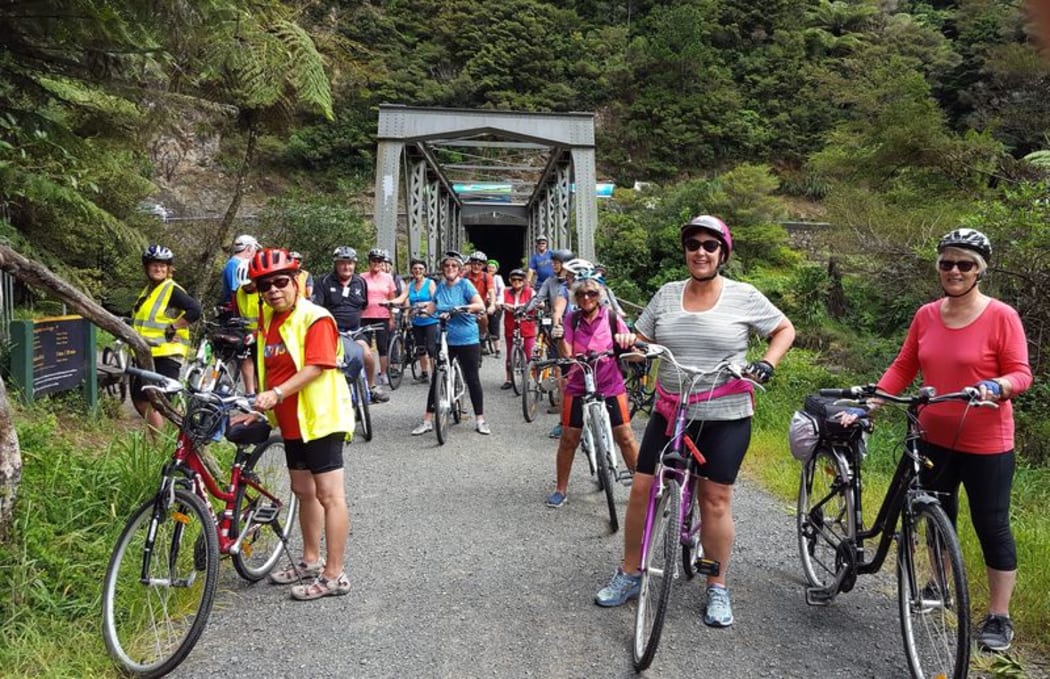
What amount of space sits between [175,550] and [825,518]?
3146 mm

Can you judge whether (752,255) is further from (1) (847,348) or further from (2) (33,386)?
(2) (33,386)

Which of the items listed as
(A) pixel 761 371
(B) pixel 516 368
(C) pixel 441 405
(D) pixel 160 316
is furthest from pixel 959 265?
(B) pixel 516 368

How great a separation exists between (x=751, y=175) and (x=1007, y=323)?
62.1 ft

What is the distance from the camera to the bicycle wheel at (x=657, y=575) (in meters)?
3.05

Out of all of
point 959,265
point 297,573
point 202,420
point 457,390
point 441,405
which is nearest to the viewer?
point 959,265

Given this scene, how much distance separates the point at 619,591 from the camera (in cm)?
370

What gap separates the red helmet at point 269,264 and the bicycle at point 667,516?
1768 millimetres

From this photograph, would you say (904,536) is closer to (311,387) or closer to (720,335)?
A: (720,335)

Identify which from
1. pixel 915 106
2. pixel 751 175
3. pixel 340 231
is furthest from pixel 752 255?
pixel 340 231

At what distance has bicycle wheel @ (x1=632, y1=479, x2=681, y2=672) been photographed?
3.05 metres

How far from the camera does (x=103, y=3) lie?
400 cm

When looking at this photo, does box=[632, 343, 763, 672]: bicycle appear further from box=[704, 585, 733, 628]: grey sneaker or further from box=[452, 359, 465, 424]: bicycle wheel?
box=[452, 359, 465, 424]: bicycle wheel

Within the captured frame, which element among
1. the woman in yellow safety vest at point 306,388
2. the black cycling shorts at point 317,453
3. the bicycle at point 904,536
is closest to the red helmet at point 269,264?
the woman in yellow safety vest at point 306,388

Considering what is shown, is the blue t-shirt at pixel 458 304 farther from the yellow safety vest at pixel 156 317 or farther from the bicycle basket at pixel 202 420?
the bicycle basket at pixel 202 420
